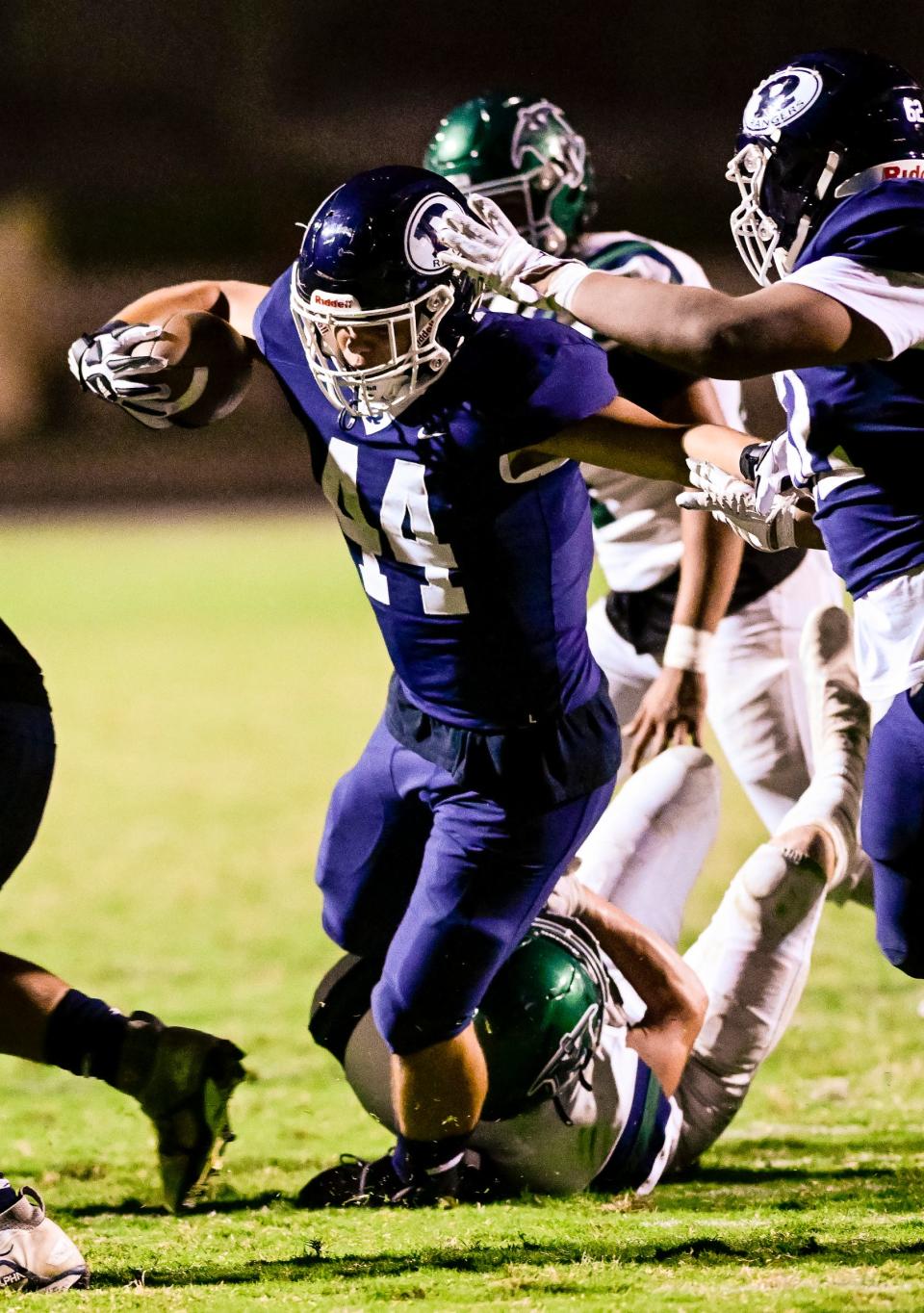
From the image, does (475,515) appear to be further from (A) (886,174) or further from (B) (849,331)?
(A) (886,174)

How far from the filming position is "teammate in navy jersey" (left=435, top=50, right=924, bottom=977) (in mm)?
2346

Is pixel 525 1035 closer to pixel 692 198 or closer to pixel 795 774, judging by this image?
pixel 795 774

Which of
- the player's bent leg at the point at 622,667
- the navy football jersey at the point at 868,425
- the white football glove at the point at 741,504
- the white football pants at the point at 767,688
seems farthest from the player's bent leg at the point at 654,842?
the navy football jersey at the point at 868,425

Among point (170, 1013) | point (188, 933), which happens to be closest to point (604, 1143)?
point (170, 1013)

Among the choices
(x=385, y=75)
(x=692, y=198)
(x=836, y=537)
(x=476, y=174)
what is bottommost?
(x=692, y=198)

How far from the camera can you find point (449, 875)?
9.55 ft

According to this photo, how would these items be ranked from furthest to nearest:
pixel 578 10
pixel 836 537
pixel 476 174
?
pixel 578 10
pixel 476 174
pixel 836 537

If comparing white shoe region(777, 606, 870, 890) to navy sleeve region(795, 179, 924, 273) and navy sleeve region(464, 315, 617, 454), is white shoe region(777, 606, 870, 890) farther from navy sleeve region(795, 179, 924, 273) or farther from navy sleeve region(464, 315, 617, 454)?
navy sleeve region(795, 179, 924, 273)

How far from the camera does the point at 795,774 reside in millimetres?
4051

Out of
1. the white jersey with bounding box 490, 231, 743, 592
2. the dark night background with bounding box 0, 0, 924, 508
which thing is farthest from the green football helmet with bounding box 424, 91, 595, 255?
the dark night background with bounding box 0, 0, 924, 508

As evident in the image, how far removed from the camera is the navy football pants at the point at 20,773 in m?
2.87

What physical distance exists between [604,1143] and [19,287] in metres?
19.3

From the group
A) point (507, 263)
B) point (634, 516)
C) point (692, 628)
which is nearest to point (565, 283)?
point (507, 263)

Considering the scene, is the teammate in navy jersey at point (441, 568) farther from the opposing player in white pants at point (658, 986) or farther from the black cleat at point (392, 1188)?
the opposing player in white pants at point (658, 986)
